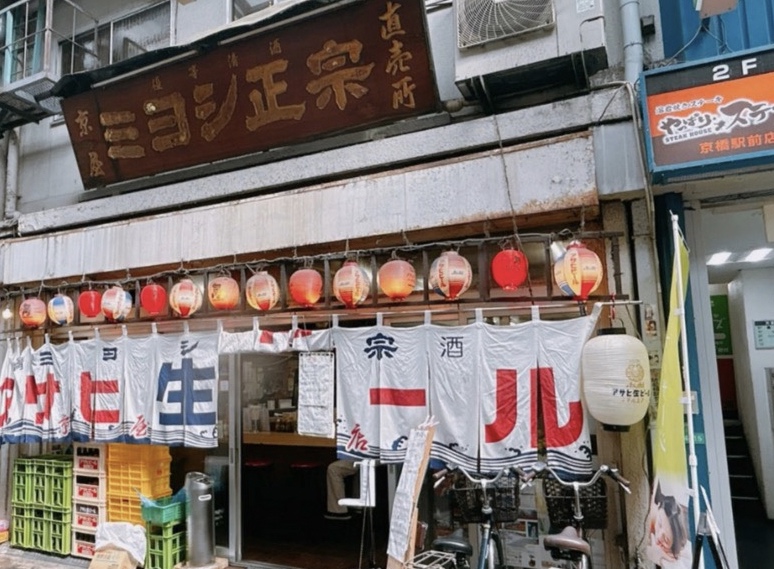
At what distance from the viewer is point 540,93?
646cm

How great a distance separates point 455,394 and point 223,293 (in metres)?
3.26

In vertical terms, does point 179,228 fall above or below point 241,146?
below

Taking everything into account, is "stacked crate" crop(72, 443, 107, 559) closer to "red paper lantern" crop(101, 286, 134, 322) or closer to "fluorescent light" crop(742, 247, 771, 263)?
"red paper lantern" crop(101, 286, 134, 322)

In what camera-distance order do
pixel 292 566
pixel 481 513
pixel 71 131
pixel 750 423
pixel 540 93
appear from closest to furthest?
pixel 481 513 → pixel 540 93 → pixel 292 566 → pixel 71 131 → pixel 750 423

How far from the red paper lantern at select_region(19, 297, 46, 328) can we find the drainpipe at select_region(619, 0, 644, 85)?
29.4 feet

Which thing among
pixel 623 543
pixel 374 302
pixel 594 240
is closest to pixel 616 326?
pixel 594 240

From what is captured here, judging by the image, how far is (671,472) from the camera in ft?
14.7

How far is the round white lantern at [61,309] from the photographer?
8.27m

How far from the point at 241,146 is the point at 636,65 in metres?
5.21

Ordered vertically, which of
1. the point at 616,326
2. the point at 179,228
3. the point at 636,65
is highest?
the point at 636,65

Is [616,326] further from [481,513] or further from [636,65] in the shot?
[636,65]

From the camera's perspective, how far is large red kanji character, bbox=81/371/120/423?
7863 millimetres

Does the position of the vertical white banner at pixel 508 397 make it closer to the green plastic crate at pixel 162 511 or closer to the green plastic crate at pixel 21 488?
the green plastic crate at pixel 162 511

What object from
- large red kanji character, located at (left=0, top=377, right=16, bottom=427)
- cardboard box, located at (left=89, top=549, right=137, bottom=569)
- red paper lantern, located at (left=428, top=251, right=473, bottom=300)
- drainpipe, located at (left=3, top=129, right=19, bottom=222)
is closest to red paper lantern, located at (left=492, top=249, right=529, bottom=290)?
red paper lantern, located at (left=428, top=251, right=473, bottom=300)
